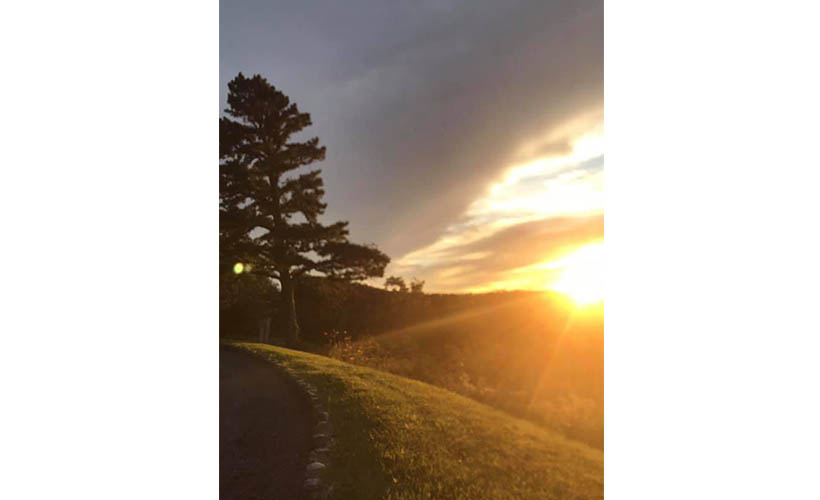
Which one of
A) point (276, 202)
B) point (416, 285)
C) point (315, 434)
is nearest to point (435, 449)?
point (315, 434)

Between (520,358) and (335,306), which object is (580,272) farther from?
(335,306)

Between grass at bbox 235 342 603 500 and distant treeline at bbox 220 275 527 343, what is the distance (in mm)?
428

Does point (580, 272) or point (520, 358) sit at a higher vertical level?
point (580, 272)

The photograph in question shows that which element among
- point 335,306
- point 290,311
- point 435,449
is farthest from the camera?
point 290,311

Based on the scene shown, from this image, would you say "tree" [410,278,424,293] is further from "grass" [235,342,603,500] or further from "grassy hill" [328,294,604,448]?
"grass" [235,342,603,500]

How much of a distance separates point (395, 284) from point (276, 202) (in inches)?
49.4

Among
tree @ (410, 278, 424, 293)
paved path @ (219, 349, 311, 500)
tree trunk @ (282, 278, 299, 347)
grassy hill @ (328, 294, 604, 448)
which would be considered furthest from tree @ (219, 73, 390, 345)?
grassy hill @ (328, 294, 604, 448)

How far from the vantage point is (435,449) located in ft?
16.3

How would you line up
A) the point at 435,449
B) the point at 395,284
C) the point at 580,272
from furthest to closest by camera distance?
the point at 395,284, the point at 580,272, the point at 435,449

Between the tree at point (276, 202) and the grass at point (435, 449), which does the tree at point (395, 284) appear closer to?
the tree at point (276, 202)

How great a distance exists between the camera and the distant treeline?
215 inches
